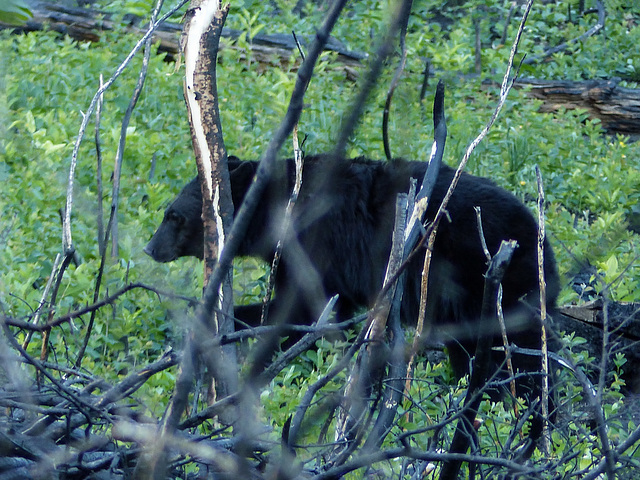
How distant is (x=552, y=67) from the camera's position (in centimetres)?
968

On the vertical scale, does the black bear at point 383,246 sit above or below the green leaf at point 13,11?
below

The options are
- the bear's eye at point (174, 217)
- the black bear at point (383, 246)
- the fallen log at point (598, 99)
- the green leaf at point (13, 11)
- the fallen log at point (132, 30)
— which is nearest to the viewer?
the green leaf at point (13, 11)

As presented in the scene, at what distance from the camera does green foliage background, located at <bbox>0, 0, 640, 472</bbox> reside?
13.2 feet

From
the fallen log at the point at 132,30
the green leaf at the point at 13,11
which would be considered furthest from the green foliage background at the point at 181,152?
the green leaf at the point at 13,11

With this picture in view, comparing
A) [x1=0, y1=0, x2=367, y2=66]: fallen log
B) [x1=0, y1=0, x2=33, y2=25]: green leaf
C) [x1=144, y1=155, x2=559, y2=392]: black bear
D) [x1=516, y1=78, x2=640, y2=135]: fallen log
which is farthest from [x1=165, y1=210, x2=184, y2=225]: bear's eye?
[x1=516, y1=78, x2=640, y2=135]: fallen log

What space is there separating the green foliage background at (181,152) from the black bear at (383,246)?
0.75 feet

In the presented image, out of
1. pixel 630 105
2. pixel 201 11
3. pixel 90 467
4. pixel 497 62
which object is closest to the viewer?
pixel 90 467

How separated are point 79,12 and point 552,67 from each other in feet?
18.1

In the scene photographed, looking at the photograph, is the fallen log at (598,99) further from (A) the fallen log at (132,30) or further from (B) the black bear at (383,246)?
(B) the black bear at (383,246)

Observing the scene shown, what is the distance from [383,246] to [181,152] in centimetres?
248

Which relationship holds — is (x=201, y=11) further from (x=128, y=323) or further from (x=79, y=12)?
(x=79, y=12)

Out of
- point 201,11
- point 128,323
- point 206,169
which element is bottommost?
point 128,323

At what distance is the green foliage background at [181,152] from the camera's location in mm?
4012

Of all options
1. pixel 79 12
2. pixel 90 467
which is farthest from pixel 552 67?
pixel 90 467
